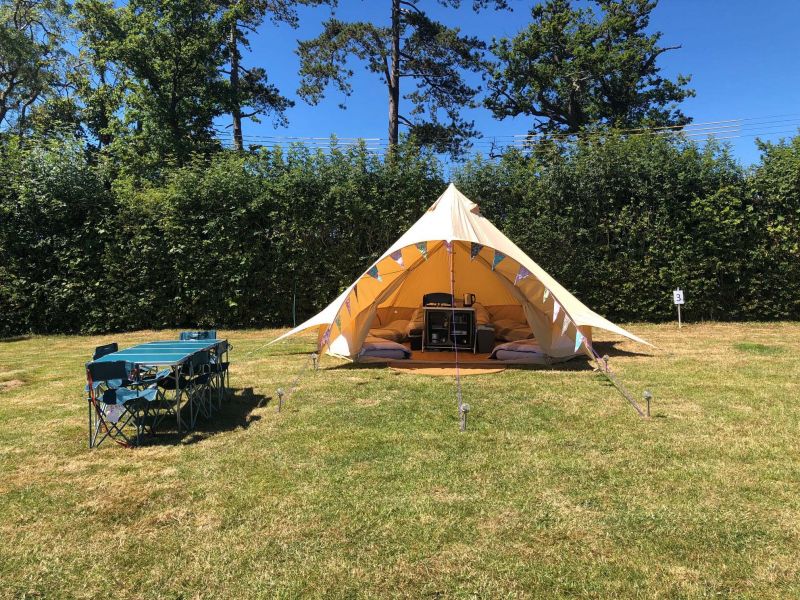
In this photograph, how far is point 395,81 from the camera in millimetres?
14477

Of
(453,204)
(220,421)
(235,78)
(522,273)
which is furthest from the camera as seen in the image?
(235,78)

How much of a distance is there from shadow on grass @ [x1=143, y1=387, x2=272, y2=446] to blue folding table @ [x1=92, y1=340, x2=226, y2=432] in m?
0.12

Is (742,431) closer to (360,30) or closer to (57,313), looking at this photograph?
(57,313)

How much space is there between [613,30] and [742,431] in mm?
19859

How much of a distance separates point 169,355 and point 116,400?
20.6 inches

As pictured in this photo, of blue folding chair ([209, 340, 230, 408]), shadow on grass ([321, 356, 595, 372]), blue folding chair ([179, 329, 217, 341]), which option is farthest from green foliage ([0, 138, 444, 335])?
blue folding chair ([209, 340, 230, 408])

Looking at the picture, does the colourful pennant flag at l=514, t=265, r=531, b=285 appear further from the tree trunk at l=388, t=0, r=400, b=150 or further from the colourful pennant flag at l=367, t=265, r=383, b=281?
the tree trunk at l=388, t=0, r=400, b=150

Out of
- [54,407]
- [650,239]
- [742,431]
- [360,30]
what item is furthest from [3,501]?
[360,30]

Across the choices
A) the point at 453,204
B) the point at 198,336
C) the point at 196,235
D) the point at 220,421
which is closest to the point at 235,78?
the point at 196,235

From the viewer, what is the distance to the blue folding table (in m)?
3.83

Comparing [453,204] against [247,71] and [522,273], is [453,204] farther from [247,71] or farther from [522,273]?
[247,71]

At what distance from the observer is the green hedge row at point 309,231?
9234 millimetres

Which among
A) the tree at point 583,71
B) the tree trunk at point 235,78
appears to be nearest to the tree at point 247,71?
the tree trunk at point 235,78

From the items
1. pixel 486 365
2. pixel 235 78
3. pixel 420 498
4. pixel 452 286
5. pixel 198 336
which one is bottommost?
pixel 420 498
